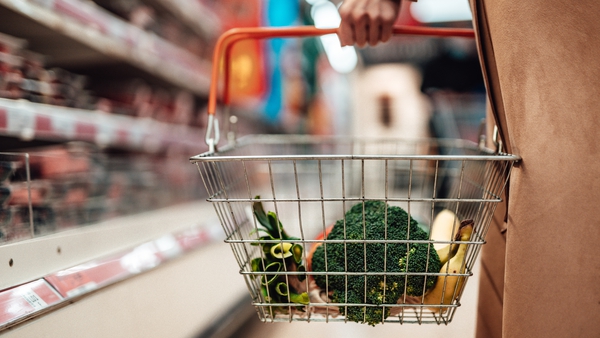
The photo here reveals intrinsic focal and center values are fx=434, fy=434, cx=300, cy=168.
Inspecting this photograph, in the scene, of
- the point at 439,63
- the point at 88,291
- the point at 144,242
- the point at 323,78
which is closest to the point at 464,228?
the point at 88,291

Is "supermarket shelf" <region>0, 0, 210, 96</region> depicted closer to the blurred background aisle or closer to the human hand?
the blurred background aisle

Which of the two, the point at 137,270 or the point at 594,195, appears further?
the point at 137,270

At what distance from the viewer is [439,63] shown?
15.5 ft

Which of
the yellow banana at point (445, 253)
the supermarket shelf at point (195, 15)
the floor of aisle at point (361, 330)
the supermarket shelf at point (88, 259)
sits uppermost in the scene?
the supermarket shelf at point (195, 15)

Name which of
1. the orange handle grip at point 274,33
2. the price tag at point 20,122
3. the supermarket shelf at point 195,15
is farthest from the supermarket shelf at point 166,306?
the supermarket shelf at point 195,15

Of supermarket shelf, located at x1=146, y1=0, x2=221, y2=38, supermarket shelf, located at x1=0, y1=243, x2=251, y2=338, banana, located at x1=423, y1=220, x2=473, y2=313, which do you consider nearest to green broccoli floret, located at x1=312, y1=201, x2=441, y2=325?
banana, located at x1=423, y1=220, x2=473, y2=313

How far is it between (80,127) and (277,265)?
0.88 metres

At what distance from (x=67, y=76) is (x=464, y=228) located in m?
1.57

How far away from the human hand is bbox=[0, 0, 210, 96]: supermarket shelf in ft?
2.72

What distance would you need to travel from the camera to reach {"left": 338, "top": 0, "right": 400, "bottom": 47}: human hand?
0.91 m

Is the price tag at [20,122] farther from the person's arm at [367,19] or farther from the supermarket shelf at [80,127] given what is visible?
the person's arm at [367,19]

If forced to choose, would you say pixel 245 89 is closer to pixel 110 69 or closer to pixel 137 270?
pixel 110 69

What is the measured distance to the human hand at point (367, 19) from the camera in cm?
91

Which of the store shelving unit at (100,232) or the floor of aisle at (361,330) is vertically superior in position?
the store shelving unit at (100,232)
